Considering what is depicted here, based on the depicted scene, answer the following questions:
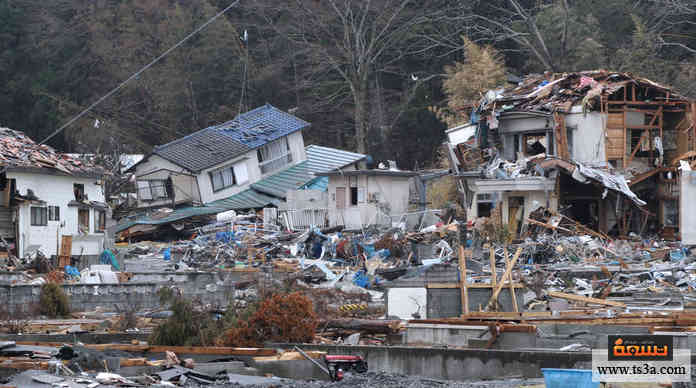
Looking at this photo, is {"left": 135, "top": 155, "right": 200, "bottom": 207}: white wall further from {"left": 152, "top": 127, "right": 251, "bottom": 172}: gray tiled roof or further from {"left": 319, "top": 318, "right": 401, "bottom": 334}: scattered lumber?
{"left": 319, "top": 318, "right": 401, "bottom": 334}: scattered lumber

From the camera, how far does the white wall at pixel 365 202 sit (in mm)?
36219

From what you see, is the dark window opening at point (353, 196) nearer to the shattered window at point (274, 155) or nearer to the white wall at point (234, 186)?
the white wall at point (234, 186)

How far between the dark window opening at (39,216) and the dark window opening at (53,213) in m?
0.24

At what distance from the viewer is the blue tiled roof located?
43.4 meters

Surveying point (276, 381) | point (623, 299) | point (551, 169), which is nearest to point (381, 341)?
point (276, 381)

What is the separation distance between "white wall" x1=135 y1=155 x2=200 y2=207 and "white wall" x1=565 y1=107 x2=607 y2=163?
15926 mm

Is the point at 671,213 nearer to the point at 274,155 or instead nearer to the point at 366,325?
the point at 274,155

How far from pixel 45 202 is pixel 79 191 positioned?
2.55 m

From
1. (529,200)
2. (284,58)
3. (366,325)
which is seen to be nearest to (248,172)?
(284,58)

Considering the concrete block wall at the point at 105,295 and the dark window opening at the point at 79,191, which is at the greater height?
the dark window opening at the point at 79,191

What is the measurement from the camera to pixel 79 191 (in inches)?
1321

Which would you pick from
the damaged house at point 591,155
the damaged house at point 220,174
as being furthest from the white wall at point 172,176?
the damaged house at point 591,155

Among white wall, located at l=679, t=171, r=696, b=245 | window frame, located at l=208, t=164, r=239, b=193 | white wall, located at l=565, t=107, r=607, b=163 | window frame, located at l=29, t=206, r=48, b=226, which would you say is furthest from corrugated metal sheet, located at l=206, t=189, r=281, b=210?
white wall, located at l=679, t=171, r=696, b=245

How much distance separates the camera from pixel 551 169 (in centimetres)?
3244
